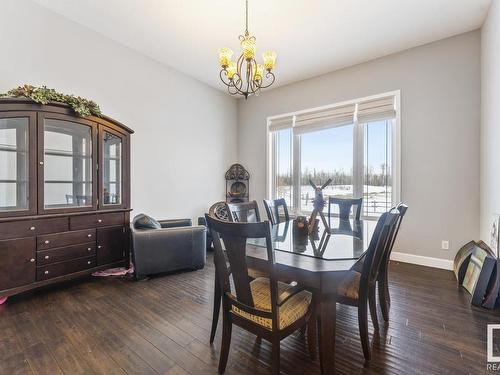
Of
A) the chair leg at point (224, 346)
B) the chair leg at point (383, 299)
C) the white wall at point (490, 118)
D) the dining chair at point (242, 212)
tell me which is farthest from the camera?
the white wall at point (490, 118)

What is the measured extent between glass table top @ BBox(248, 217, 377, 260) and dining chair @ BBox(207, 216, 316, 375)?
293 millimetres

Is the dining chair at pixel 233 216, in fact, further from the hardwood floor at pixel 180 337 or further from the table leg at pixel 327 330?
the table leg at pixel 327 330

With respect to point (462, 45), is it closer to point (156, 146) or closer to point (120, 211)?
point (156, 146)

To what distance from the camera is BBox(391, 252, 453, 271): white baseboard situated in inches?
132

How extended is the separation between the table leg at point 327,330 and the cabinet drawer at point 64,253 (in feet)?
8.83

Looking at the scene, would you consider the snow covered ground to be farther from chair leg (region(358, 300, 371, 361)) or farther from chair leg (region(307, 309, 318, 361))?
chair leg (region(307, 309, 318, 361))

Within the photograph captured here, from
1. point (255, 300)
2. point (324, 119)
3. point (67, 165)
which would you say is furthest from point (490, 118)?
point (67, 165)

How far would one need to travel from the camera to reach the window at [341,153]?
12.6ft

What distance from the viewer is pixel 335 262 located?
1495mm

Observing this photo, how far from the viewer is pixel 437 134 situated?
3402 millimetres

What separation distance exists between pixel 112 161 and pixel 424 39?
4477 millimetres

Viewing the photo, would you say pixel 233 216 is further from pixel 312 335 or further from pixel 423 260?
pixel 423 260

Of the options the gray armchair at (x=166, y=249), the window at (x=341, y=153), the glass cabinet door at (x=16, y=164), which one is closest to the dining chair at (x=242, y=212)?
the gray armchair at (x=166, y=249)

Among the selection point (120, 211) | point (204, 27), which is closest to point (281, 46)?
point (204, 27)
